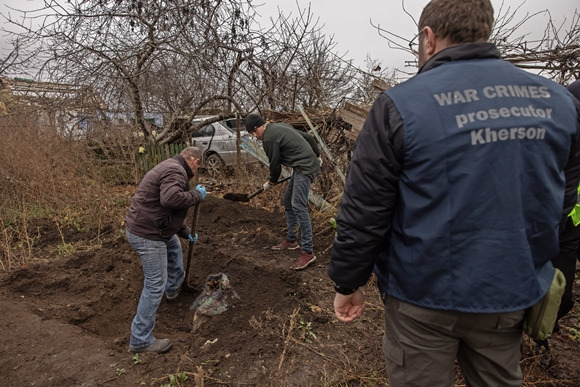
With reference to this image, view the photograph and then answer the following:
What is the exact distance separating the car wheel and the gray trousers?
28.9 feet

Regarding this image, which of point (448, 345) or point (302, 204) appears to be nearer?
point (448, 345)

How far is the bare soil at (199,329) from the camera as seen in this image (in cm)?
269

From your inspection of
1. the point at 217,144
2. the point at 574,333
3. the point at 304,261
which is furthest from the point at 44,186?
the point at 574,333

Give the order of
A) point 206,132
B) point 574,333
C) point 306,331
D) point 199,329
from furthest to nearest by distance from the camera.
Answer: point 206,132 < point 199,329 < point 306,331 < point 574,333

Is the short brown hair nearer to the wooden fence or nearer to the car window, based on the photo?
the wooden fence

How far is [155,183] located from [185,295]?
5.65 ft

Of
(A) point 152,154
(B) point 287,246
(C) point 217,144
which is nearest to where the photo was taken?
(B) point 287,246

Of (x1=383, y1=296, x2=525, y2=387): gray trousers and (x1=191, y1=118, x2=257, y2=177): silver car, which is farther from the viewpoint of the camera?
(x1=191, y1=118, x2=257, y2=177): silver car

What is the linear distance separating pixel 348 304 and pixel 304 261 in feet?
10.2

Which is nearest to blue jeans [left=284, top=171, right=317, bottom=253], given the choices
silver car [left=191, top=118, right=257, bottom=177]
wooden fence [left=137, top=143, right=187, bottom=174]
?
wooden fence [left=137, top=143, right=187, bottom=174]

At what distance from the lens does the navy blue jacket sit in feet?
3.84

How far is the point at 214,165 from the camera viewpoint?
1004cm

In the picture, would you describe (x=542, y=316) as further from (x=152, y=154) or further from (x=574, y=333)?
(x=152, y=154)

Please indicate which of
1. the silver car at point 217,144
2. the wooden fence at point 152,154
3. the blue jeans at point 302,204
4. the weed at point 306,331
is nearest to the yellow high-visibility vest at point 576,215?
the weed at point 306,331
